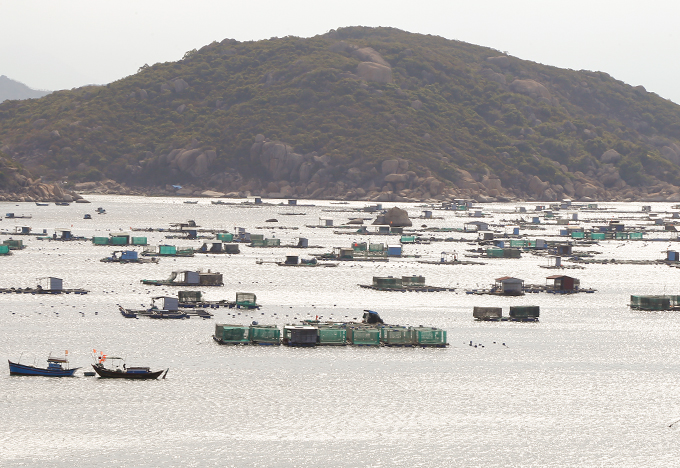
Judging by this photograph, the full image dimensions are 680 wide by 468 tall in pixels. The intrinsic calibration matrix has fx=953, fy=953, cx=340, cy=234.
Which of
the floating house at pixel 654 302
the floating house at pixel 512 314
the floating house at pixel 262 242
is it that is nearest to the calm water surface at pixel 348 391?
the floating house at pixel 512 314

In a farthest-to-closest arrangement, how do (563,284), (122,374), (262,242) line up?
(262,242) → (563,284) → (122,374)

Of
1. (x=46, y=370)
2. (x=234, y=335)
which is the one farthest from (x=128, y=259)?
(x=46, y=370)

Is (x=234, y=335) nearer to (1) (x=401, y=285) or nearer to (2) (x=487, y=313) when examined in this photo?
(2) (x=487, y=313)

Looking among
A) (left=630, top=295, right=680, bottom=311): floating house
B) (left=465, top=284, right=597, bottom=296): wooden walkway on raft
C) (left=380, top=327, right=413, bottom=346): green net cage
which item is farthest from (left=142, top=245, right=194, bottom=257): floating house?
(left=380, top=327, right=413, bottom=346): green net cage

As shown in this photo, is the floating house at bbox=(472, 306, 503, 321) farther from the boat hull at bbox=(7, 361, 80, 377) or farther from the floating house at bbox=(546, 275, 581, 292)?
the boat hull at bbox=(7, 361, 80, 377)

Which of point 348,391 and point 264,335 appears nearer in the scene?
point 348,391

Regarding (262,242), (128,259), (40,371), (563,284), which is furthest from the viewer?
(262,242)

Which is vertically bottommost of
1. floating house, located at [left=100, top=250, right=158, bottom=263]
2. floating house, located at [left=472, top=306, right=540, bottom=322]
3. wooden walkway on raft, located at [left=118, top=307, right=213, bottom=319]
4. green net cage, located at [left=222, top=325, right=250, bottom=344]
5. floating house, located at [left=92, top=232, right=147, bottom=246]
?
green net cage, located at [left=222, top=325, right=250, bottom=344]
